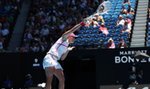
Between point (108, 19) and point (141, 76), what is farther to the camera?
point (108, 19)

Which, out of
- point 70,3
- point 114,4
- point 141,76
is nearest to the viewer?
point 141,76

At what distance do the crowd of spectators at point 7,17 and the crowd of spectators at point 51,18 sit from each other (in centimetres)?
83

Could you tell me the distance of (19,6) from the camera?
91.9 feet

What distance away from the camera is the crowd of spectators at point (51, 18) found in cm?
2386

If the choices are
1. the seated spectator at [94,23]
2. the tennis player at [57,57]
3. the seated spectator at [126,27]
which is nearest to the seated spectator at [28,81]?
the seated spectator at [94,23]

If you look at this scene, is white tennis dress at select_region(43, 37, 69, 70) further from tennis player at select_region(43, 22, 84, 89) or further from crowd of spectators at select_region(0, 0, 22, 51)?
crowd of spectators at select_region(0, 0, 22, 51)

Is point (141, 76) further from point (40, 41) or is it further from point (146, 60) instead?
point (40, 41)

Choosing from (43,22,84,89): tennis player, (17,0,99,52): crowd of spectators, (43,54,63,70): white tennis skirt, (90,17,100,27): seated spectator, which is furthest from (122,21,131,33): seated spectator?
(43,54,63,70): white tennis skirt

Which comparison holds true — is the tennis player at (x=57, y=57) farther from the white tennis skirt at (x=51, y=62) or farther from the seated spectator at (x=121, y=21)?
the seated spectator at (x=121, y=21)

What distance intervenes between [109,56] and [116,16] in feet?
25.2

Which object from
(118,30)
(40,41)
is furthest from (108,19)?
(40,41)

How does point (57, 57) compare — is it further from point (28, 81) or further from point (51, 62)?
point (28, 81)

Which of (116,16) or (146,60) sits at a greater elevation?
(116,16)

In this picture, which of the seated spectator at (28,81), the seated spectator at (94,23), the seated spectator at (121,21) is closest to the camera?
the seated spectator at (28,81)
